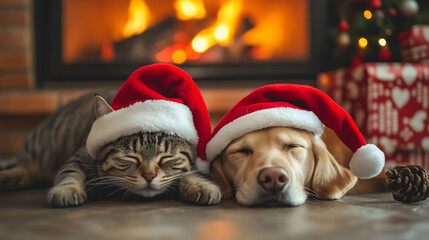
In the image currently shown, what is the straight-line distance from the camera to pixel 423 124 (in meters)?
1.74

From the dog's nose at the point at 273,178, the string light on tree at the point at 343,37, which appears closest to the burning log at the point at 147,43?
the string light on tree at the point at 343,37

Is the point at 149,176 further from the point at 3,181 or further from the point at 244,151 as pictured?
the point at 3,181

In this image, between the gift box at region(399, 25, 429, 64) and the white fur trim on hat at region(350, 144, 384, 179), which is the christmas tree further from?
the white fur trim on hat at region(350, 144, 384, 179)

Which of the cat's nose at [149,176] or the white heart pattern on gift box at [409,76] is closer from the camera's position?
the cat's nose at [149,176]

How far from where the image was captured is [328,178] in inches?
41.6

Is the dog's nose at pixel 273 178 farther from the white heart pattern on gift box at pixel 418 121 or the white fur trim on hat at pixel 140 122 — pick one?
the white heart pattern on gift box at pixel 418 121

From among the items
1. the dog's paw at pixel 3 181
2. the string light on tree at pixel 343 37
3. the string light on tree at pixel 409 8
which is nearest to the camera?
the dog's paw at pixel 3 181

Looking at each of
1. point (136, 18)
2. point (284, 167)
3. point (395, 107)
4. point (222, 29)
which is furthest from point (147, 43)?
point (284, 167)

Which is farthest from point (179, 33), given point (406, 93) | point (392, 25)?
point (406, 93)

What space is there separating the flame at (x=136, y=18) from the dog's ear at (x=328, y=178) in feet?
6.04

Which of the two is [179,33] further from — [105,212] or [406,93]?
[105,212]

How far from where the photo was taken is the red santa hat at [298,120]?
3.22 feet

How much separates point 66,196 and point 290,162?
1.98 feet

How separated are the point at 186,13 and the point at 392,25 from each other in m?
1.33
